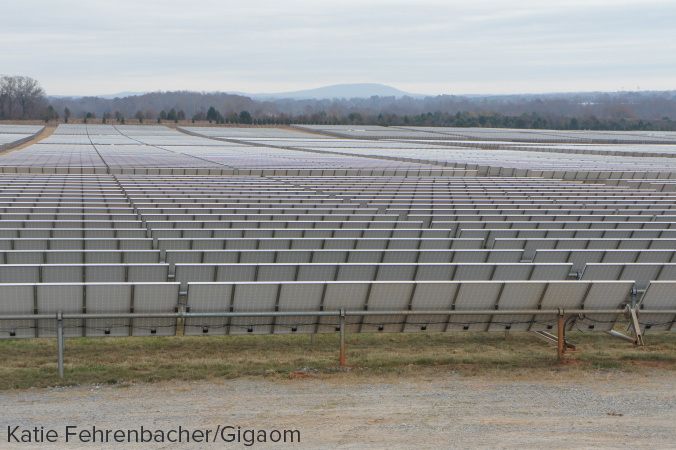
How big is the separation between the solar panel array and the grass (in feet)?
1.52

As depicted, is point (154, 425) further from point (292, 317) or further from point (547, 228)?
point (547, 228)

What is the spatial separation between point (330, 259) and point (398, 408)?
6.08 meters

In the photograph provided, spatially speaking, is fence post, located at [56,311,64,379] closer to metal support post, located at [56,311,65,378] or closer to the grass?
metal support post, located at [56,311,65,378]

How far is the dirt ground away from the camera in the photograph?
947 cm

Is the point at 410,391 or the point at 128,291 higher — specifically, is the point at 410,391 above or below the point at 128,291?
below

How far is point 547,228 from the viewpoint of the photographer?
21922 mm

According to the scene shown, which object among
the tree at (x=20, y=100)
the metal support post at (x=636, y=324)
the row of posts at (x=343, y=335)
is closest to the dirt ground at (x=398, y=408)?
the row of posts at (x=343, y=335)

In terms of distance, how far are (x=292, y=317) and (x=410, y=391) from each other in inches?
87.3

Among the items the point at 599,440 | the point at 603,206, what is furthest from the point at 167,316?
the point at 603,206

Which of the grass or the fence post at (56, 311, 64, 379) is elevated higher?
the fence post at (56, 311, 64, 379)

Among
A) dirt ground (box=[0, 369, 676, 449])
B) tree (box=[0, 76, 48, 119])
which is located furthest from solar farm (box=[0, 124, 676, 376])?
Answer: tree (box=[0, 76, 48, 119])

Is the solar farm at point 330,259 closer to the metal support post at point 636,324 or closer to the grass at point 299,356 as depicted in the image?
the metal support post at point 636,324

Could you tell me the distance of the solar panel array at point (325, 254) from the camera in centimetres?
1262

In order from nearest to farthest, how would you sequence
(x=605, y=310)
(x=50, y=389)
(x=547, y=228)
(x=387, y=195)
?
(x=50, y=389) < (x=605, y=310) < (x=547, y=228) < (x=387, y=195)
